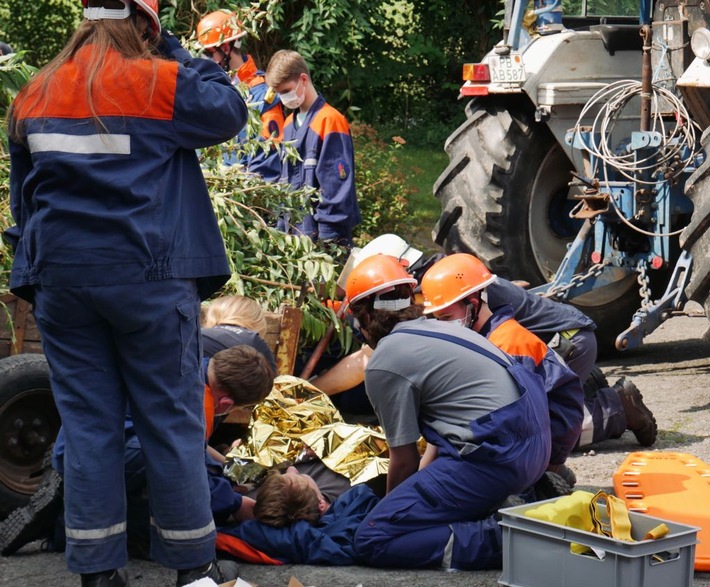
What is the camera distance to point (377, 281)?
5023 mm

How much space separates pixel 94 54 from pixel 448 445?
184 cm

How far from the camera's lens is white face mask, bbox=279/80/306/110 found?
25.0ft

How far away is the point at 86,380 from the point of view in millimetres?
3979

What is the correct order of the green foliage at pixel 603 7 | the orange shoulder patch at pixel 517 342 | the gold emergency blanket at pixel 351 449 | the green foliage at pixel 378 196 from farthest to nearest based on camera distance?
1. the green foliage at pixel 378 196
2. the green foliage at pixel 603 7
3. the orange shoulder patch at pixel 517 342
4. the gold emergency blanket at pixel 351 449

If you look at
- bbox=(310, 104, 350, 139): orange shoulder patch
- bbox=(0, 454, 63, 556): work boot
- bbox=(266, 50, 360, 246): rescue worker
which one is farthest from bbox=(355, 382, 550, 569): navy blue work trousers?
bbox=(310, 104, 350, 139): orange shoulder patch

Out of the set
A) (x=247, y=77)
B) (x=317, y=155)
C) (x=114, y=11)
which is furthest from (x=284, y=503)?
(x=247, y=77)

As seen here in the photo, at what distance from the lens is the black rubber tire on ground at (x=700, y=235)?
6.57m

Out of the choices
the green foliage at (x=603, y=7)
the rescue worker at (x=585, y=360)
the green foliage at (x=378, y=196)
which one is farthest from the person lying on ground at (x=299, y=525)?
the green foliage at (x=378, y=196)

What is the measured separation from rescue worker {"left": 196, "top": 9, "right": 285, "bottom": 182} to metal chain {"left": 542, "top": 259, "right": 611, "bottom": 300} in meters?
1.72

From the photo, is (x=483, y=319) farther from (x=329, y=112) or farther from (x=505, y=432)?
(x=329, y=112)

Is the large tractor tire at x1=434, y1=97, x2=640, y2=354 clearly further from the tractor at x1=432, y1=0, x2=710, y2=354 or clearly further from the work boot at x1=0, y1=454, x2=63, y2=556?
the work boot at x1=0, y1=454, x2=63, y2=556

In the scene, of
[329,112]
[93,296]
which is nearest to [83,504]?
[93,296]

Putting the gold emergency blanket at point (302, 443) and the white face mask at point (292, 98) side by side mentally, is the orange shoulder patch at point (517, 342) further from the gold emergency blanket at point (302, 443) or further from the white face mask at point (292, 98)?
the white face mask at point (292, 98)

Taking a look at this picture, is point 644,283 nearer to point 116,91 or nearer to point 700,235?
point 700,235
